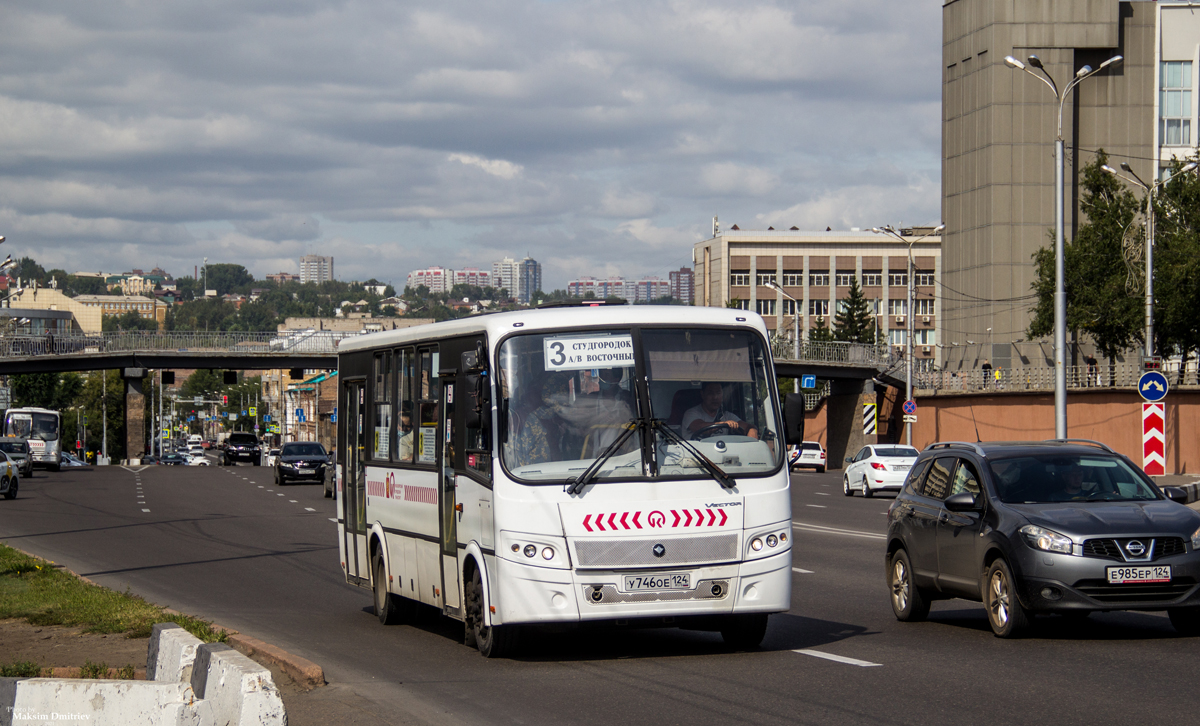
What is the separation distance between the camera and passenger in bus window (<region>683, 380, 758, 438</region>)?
10.2m

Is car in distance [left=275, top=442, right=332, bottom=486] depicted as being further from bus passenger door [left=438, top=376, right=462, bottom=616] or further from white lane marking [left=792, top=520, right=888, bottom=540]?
bus passenger door [left=438, top=376, right=462, bottom=616]

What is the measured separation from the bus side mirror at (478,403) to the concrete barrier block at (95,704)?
3554mm

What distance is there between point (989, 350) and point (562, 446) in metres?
65.4

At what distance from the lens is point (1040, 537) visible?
10.4 metres

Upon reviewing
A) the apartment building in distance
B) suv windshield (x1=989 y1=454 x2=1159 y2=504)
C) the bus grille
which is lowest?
the bus grille

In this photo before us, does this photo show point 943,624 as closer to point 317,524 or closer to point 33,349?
point 317,524

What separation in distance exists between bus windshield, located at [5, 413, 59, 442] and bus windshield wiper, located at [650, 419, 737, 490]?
70.3 metres

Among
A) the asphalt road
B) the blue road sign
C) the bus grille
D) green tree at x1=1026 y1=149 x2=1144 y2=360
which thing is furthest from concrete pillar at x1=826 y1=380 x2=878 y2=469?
the bus grille

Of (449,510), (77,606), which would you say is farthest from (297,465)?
(449,510)

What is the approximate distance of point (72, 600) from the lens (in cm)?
1333

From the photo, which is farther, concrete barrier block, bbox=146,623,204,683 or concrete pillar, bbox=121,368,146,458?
concrete pillar, bbox=121,368,146,458

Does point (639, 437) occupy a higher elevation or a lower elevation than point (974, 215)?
lower

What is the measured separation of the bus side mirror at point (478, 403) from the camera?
1006cm

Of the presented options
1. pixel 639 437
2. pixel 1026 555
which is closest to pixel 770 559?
pixel 639 437
